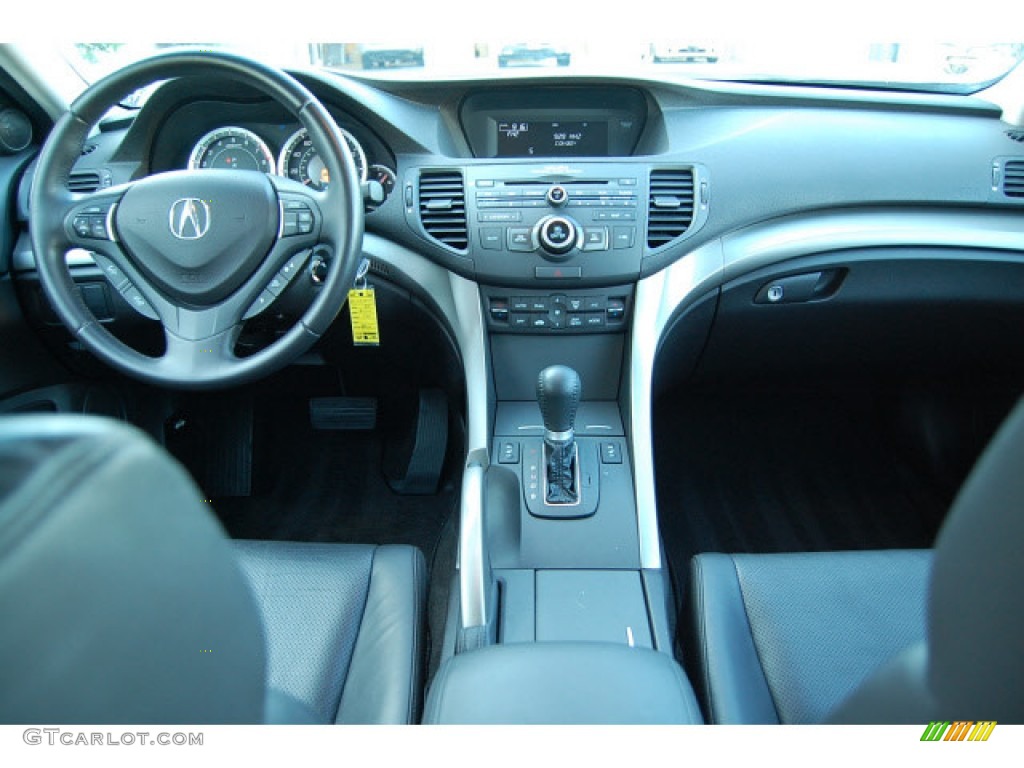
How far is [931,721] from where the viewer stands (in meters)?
0.47

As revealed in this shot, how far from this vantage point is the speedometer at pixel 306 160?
4.61ft

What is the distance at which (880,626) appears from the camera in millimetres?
924

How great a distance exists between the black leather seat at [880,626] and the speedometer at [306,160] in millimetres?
1059

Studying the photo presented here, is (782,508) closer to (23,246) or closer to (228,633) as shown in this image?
(228,633)

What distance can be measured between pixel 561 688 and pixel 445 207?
1.06m

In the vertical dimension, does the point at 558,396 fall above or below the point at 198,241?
below

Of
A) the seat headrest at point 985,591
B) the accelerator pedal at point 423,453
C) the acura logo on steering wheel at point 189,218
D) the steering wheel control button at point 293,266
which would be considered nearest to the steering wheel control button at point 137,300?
the acura logo on steering wheel at point 189,218

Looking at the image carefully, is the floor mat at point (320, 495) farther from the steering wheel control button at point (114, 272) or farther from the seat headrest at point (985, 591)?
the seat headrest at point (985, 591)

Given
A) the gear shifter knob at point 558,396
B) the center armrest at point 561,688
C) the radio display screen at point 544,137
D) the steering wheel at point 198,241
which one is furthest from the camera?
the radio display screen at point 544,137

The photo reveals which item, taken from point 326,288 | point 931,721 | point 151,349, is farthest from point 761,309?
point 151,349

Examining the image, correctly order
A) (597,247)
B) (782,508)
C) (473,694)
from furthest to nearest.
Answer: (782,508) → (597,247) → (473,694)

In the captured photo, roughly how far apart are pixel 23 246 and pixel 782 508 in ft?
6.60

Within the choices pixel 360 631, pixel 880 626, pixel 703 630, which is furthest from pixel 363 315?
pixel 880 626

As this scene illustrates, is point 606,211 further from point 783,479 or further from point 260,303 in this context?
point 783,479
